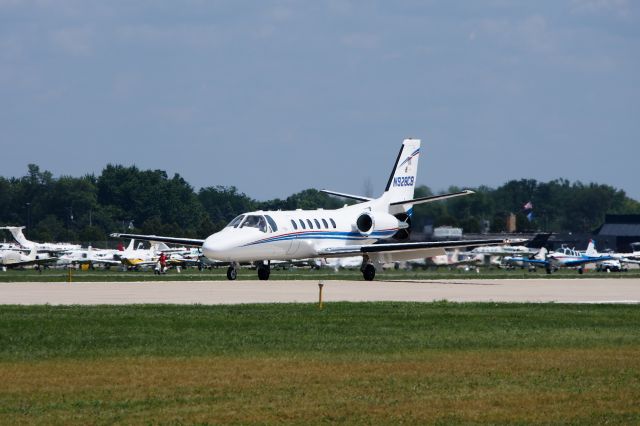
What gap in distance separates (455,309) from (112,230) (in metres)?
128

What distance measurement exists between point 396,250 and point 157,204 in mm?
113328

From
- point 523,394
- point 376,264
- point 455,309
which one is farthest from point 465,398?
point 376,264

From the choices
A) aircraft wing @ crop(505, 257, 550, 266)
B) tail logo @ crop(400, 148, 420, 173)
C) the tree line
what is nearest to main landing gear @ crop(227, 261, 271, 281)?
tail logo @ crop(400, 148, 420, 173)

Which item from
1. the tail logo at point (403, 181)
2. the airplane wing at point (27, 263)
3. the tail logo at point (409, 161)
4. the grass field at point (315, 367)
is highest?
the tail logo at point (409, 161)

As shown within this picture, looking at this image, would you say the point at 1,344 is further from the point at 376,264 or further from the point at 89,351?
the point at 376,264

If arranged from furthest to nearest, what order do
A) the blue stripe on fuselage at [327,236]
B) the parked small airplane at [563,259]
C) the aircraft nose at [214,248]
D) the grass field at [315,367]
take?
the parked small airplane at [563,259] → the blue stripe on fuselage at [327,236] → the aircraft nose at [214,248] → the grass field at [315,367]

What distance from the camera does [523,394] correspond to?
16.6 metres

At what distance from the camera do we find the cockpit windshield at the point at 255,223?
169 feet

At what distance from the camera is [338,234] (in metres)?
55.3

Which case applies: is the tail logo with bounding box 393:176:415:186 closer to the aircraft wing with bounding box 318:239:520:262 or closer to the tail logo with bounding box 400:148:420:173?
the tail logo with bounding box 400:148:420:173

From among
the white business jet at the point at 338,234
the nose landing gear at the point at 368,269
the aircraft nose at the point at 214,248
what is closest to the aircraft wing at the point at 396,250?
the white business jet at the point at 338,234

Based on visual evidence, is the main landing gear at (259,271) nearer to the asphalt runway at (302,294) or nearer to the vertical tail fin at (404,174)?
the asphalt runway at (302,294)

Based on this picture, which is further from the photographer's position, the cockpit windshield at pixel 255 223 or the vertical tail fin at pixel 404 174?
the vertical tail fin at pixel 404 174

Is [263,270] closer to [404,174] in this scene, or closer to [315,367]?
[404,174]
